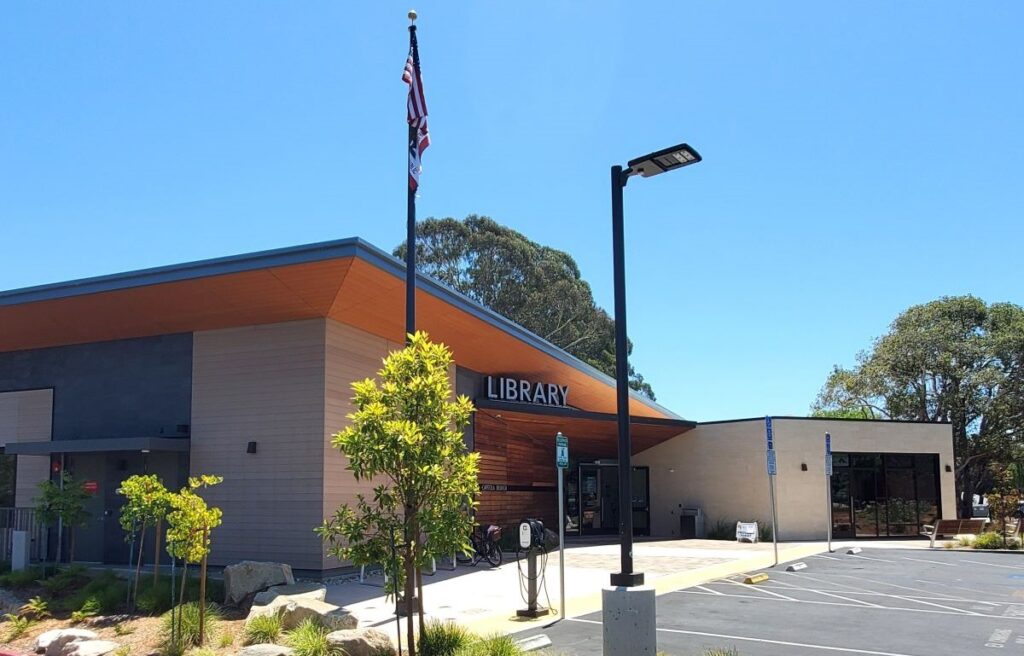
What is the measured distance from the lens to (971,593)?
14664mm

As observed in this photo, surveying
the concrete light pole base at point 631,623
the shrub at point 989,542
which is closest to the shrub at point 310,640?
the concrete light pole base at point 631,623

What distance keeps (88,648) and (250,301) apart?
7.17 metres

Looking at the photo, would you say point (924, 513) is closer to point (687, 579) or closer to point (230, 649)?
point (687, 579)

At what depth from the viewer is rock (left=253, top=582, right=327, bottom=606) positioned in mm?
12453

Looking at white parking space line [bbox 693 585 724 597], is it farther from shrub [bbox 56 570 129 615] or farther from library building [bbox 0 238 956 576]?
shrub [bbox 56 570 129 615]

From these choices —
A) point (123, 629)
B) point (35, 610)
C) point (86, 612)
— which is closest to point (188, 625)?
point (123, 629)

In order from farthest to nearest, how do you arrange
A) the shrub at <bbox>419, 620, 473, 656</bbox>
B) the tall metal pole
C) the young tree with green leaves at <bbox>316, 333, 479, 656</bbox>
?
the shrub at <bbox>419, 620, 473, 656</bbox>
the young tree with green leaves at <bbox>316, 333, 479, 656</bbox>
the tall metal pole

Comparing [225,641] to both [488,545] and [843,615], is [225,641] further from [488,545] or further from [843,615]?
[488,545]

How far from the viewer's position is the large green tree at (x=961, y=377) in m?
42.6

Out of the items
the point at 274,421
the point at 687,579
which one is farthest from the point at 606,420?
the point at 274,421

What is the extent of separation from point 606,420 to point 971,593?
12110mm

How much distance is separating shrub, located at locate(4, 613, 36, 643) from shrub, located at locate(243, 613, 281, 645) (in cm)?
448

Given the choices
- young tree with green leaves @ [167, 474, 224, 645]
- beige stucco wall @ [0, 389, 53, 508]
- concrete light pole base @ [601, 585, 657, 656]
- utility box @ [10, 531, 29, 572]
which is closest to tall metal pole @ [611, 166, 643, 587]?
concrete light pole base @ [601, 585, 657, 656]

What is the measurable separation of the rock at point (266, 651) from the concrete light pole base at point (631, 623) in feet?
12.8
